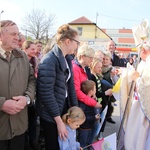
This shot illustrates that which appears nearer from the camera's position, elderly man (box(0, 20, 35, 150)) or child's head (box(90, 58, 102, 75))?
elderly man (box(0, 20, 35, 150))

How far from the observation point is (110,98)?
386 cm

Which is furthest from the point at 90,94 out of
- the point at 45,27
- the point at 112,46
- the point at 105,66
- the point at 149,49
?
the point at 45,27

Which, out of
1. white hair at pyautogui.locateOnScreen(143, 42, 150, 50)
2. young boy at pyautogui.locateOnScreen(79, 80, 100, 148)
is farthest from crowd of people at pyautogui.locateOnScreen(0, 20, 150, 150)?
white hair at pyautogui.locateOnScreen(143, 42, 150, 50)

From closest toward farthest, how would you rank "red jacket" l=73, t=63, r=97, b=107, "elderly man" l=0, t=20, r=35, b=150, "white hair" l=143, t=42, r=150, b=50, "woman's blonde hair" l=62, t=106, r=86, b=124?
"elderly man" l=0, t=20, r=35, b=150, "woman's blonde hair" l=62, t=106, r=86, b=124, "white hair" l=143, t=42, r=150, b=50, "red jacket" l=73, t=63, r=97, b=107

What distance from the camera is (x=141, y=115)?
2799 millimetres

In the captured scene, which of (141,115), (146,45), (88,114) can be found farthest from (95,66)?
(141,115)

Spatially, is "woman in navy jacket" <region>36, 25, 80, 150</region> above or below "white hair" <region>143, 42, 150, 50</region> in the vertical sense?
below

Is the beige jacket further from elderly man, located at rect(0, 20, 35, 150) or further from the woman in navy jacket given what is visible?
the woman in navy jacket

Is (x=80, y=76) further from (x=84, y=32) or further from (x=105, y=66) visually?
(x=84, y=32)

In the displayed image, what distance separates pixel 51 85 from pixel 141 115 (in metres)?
1.43

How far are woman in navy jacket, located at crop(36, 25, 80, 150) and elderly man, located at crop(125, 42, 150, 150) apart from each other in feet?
3.28

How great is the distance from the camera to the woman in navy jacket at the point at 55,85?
6.49 ft

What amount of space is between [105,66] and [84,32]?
3709 centimetres

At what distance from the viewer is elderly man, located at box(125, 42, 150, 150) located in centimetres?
265
